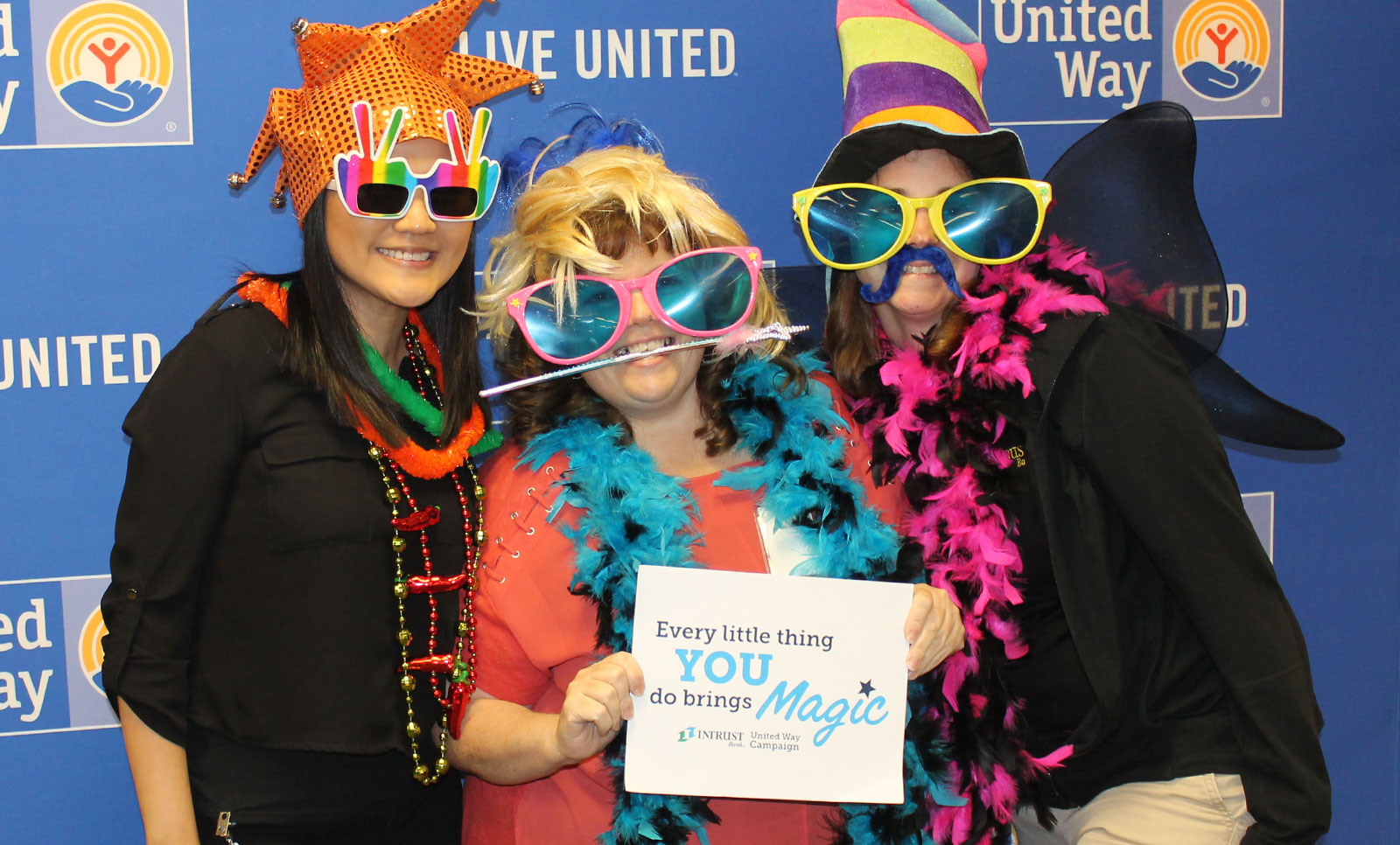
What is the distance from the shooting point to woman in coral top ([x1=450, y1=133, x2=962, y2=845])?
51.6 inches

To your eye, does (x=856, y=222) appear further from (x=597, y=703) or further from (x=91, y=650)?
(x=91, y=650)

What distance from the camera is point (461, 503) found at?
1472 millimetres

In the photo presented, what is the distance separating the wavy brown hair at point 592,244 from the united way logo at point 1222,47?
121 centimetres

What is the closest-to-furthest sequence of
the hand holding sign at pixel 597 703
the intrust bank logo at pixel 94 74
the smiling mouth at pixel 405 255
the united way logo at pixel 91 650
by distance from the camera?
the hand holding sign at pixel 597 703, the smiling mouth at pixel 405 255, the intrust bank logo at pixel 94 74, the united way logo at pixel 91 650

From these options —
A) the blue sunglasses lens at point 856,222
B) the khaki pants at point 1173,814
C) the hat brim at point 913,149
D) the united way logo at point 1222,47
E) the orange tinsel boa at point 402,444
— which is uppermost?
the united way logo at point 1222,47

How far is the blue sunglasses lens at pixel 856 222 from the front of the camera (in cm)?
142

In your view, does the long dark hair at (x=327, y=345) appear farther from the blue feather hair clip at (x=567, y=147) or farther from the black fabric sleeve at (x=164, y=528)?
the blue feather hair clip at (x=567, y=147)

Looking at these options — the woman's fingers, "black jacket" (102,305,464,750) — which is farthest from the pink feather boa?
"black jacket" (102,305,464,750)

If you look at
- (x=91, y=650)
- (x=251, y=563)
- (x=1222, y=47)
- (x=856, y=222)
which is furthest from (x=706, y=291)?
(x=1222, y=47)

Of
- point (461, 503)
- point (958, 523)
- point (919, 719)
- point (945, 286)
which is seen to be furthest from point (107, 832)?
point (945, 286)

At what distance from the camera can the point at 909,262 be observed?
1.43 m

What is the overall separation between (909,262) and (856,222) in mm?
88

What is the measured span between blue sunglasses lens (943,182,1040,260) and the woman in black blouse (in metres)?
0.60

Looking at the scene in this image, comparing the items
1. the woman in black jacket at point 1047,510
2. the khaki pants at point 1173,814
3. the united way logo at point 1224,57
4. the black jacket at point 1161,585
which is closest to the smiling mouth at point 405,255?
the woman in black jacket at point 1047,510
